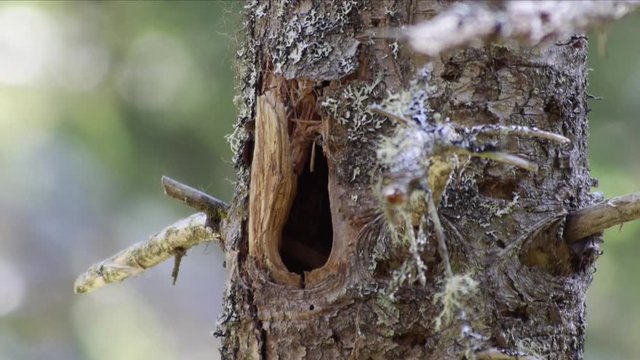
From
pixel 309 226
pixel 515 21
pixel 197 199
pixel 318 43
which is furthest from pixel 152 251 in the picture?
pixel 515 21

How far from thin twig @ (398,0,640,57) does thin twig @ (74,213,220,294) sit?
0.82m

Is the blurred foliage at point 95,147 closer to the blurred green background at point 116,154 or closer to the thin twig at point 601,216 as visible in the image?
the blurred green background at point 116,154

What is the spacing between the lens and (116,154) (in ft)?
11.8

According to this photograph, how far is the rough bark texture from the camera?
118cm

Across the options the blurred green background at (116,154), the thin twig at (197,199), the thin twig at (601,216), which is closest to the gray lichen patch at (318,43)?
the thin twig at (197,199)

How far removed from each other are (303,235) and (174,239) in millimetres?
328

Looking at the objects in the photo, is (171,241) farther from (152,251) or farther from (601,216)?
(601,216)

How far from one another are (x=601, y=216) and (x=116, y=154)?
8.77 ft

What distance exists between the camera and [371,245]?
1.19 meters

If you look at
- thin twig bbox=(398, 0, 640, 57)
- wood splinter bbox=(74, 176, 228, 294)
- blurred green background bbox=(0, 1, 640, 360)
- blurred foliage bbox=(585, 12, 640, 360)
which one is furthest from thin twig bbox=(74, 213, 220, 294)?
blurred foliage bbox=(585, 12, 640, 360)

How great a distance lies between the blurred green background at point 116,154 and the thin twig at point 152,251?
1453 mm

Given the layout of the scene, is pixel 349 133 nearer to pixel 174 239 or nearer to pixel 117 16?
pixel 174 239

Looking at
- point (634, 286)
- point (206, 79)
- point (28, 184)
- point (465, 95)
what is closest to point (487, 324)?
point (465, 95)

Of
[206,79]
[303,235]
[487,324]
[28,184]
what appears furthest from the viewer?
[28,184]
